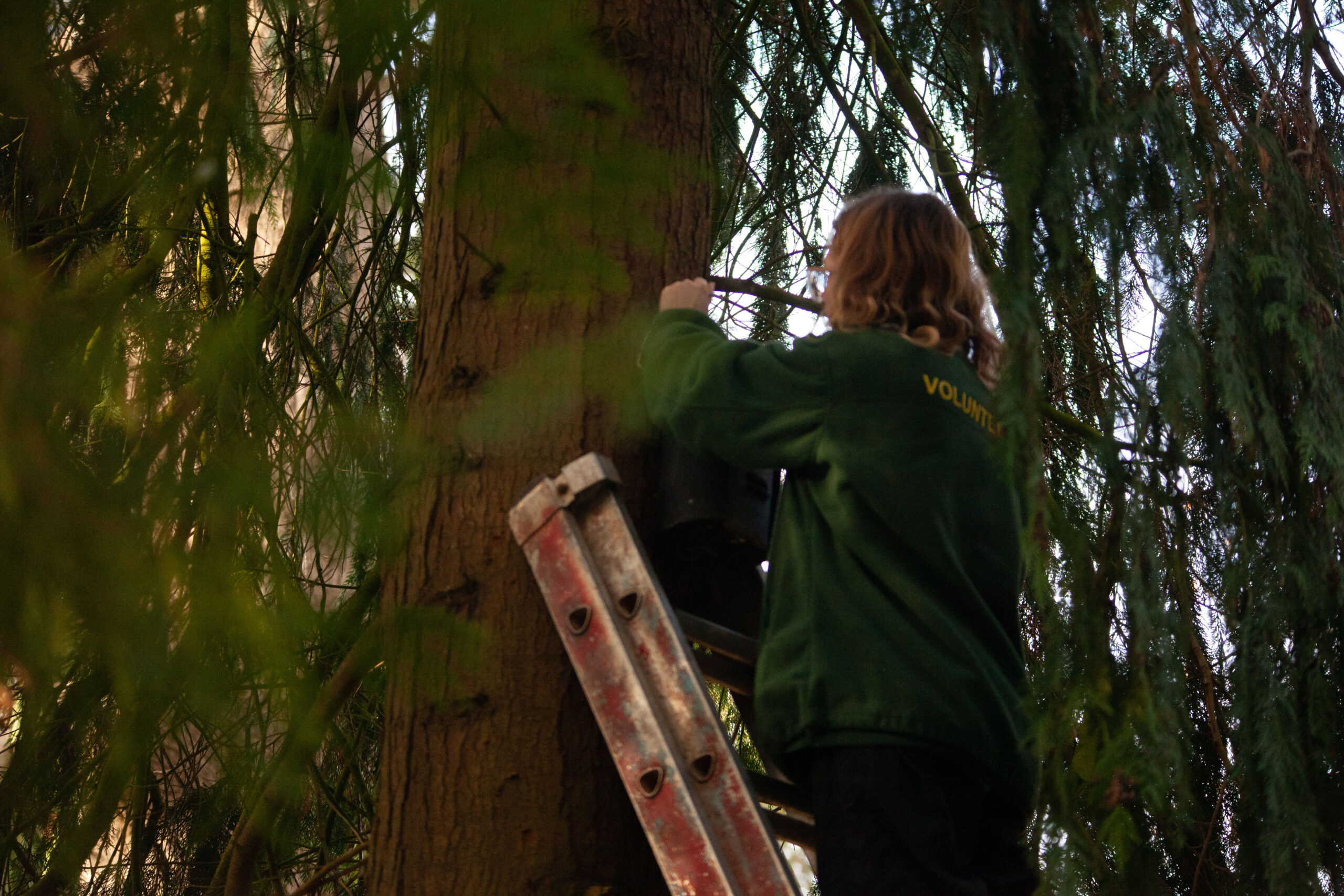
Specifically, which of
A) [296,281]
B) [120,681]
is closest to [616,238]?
[296,281]

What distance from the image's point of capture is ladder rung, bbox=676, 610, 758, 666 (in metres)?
1.70

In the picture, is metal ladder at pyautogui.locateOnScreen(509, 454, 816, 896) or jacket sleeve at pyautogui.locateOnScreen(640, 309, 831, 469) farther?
jacket sleeve at pyautogui.locateOnScreen(640, 309, 831, 469)

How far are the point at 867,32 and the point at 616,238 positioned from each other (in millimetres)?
1091

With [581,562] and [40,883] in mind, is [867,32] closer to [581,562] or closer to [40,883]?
[581,562]

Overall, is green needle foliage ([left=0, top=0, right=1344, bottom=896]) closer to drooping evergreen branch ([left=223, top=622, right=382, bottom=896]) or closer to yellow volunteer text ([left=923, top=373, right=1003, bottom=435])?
drooping evergreen branch ([left=223, top=622, right=382, bottom=896])

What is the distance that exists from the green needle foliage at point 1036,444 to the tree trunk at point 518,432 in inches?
3.1

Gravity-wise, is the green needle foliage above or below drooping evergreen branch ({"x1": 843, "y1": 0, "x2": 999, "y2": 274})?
below

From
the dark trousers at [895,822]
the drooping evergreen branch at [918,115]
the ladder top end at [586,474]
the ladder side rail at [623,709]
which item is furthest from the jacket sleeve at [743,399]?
the drooping evergreen branch at [918,115]

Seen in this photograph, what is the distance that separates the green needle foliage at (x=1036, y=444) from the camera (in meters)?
1.11

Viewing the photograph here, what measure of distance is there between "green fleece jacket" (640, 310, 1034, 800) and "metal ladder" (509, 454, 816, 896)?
11cm

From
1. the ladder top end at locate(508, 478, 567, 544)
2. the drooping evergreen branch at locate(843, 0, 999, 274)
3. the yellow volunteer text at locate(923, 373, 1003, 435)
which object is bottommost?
the yellow volunteer text at locate(923, 373, 1003, 435)

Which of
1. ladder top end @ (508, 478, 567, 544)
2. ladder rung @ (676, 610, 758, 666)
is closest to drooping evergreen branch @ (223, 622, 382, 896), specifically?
ladder top end @ (508, 478, 567, 544)

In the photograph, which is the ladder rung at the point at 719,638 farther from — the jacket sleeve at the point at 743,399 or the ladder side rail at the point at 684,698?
the jacket sleeve at the point at 743,399

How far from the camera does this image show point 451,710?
1.65 meters
